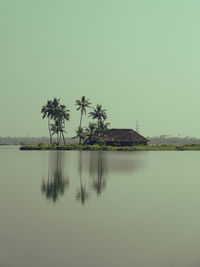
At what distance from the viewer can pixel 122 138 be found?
99750 millimetres

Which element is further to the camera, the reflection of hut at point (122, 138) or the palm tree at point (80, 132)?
the reflection of hut at point (122, 138)

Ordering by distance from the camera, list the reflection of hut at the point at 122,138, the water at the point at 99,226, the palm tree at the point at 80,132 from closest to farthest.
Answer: the water at the point at 99,226, the palm tree at the point at 80,132, the reflection of hut at the point at 122,138

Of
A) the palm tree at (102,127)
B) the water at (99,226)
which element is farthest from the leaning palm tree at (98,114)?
the water at (99,226)

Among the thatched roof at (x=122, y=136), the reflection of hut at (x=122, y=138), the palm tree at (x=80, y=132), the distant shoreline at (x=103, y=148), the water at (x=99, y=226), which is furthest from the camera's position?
the thatched roof at (x=122, y=136)

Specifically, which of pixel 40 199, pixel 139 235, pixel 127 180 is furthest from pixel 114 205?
pixel 127 180

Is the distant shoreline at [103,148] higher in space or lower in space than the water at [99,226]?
higher

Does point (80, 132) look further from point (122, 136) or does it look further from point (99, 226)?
point (99, 226)

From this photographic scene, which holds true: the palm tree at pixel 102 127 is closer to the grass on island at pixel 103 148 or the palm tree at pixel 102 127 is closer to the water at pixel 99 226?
the grass on island at pixel 103 148

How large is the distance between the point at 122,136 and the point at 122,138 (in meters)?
0.80

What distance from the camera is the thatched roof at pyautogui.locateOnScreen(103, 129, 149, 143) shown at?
9944 centimetres

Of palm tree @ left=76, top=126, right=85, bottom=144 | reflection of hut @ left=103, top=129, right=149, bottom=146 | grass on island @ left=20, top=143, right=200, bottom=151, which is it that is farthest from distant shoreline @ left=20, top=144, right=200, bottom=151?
palm tree @ left=76, top=126, right=85, bottom=144

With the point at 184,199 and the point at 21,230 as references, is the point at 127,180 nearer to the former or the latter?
the point at 184,199

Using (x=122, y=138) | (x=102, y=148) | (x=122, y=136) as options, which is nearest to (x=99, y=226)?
(x=102, y=148)

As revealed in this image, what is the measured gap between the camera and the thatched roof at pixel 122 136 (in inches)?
3915
